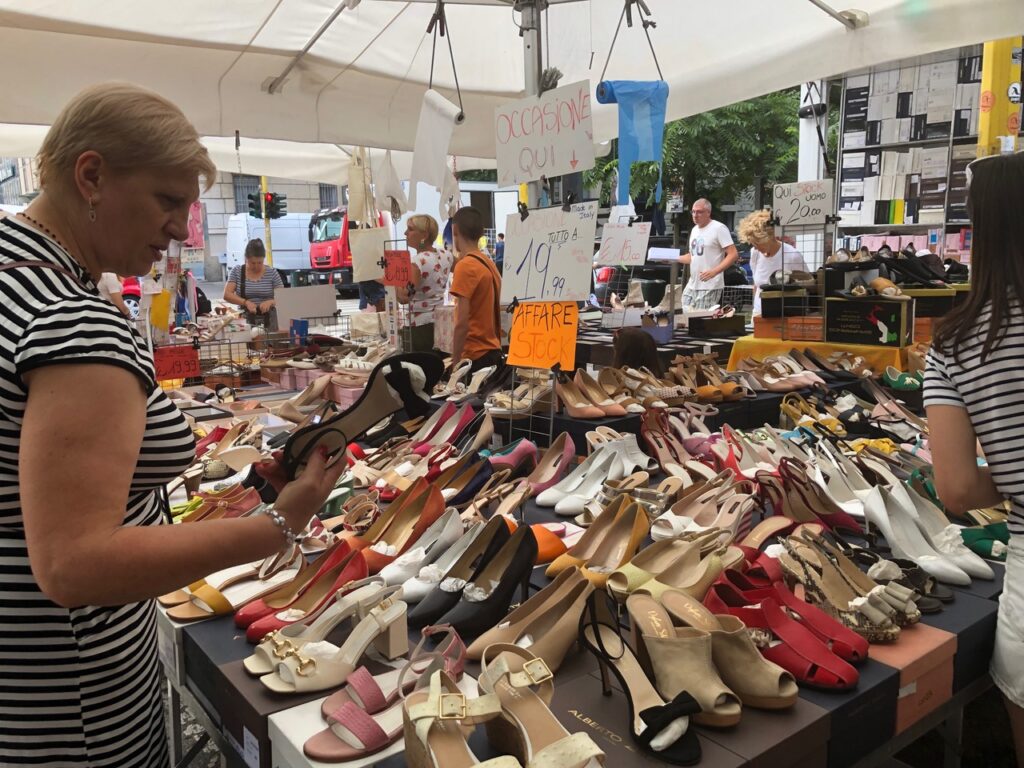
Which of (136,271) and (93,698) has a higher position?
(136,271)

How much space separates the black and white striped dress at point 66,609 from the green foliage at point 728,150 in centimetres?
1460

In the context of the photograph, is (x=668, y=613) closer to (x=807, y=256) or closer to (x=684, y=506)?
(x=684, y=506)

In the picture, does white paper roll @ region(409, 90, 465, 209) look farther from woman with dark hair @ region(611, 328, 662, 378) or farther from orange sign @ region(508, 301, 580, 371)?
woman with dark hair @ region(611, 328, 662, 378)

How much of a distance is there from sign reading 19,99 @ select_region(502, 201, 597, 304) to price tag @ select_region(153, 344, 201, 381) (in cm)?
239

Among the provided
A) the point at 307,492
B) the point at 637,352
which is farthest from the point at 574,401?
the point at 307,492

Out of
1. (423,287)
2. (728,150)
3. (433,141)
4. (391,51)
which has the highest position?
(728,150)

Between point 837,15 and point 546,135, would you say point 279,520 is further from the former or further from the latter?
point 837,15

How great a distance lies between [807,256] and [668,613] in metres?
10.7

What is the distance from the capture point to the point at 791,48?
444 centimetres

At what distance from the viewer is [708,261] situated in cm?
779

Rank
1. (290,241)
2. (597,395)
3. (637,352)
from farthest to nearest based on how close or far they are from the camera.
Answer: (290,241) < (637,352) < (597,395)

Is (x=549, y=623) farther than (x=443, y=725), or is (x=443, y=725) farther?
(x=549, y=623)

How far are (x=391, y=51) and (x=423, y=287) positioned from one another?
1.58m

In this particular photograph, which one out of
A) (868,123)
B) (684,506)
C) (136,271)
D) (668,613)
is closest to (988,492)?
(668,613)
